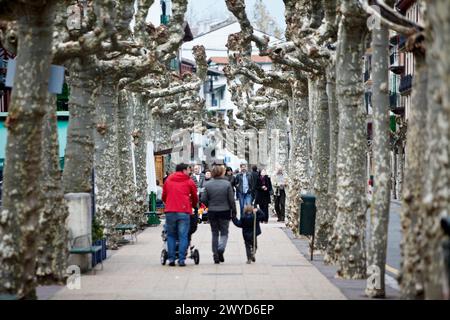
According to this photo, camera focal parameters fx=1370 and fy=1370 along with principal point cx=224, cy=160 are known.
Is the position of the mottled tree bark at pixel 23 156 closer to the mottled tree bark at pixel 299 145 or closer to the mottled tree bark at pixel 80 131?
the mottled tree bark at pixel 80 131

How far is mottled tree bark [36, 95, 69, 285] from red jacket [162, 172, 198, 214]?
3.84 metres

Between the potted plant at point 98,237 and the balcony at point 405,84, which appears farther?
the balcony at point 405,84

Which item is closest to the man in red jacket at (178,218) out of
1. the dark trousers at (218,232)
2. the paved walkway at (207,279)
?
the paved walkway at (207,279)

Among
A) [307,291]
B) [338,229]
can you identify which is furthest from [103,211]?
[307,291]

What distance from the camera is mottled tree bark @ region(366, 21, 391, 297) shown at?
18.5m

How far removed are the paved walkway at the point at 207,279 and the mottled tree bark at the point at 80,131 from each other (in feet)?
5.55

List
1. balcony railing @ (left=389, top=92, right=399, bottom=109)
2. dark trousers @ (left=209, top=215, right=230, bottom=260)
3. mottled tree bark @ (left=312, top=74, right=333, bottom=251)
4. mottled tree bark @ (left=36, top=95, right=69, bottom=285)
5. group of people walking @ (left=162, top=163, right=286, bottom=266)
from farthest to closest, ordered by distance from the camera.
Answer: balcony railing @ (left=389, top=92, right=399, bottom=109), mottled tree bark @ (left=312, top=74, right=333, bottom=251), dark trousers @ (left=209, top=215, right=230, bottom=260), group of people walking @ (left=162, top=163, right=286, bottom=266), mottled tree bark @ (left=36, top=95, right=69, bottom=285)

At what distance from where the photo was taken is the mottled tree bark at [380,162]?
60.6 ft

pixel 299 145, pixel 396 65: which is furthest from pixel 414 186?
pixel 396 65

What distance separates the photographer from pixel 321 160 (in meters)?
28.6

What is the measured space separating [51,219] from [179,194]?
435 centimetres

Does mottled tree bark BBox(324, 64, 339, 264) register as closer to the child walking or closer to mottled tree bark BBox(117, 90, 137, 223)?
the child walking

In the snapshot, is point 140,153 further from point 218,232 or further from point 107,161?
point 218,232

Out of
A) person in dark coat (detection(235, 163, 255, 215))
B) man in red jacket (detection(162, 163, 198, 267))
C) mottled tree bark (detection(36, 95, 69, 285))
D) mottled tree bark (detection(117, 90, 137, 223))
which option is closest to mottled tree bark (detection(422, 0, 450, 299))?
mottled tree bark (detection(36, 95, 69, 285))
